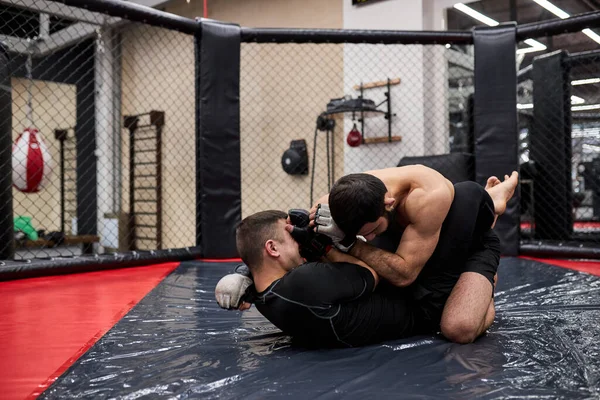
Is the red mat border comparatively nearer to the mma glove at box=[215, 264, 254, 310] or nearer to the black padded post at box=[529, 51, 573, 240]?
the black padded post at box=[529, 51, 573, 240]

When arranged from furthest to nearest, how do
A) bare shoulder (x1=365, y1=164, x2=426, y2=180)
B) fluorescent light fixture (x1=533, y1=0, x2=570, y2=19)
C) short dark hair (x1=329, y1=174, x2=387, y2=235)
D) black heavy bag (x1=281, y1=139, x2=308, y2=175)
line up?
fluorescent light fixture (x1=533, y1=0, x2=570, y2=19)
black heavy bag (x1=281, y1=139, x2=308, y2=175)
bare shoulder (x1=365, y1=164, x2=426, y2=180)
short dark hair (x1=329, y1=174, x2=387, y2=235)

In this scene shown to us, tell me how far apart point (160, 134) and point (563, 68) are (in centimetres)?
526

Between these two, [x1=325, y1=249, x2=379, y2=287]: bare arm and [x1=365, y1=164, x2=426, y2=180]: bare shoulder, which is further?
[x1=365, y1=164, x2=426, y2=180]: bare shoulder

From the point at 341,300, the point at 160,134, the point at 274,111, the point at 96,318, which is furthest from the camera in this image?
the point at 160,134

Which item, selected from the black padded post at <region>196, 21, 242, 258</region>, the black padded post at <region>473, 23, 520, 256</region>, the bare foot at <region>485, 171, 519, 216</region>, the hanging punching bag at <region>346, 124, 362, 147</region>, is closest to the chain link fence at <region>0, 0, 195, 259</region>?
the hanging punching bag at <region>346, 124, 362, 147</region>

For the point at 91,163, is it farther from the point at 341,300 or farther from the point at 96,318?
the point at 341,300

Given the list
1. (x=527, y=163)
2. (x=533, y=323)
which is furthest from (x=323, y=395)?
(x=527, y=163)

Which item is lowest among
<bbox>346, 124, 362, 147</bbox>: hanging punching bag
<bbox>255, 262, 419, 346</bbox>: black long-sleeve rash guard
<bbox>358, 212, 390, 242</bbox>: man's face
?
<bbox>255, 262, 419, 346</bbox>: black long-sleeve rash guard

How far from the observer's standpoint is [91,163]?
8297 mm

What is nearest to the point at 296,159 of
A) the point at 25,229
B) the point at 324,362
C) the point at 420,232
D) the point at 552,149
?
the point at 552,149

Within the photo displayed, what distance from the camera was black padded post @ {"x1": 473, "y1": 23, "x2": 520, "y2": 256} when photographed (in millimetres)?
3922

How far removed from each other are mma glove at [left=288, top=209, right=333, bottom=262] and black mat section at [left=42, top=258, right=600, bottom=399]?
1.13 ft

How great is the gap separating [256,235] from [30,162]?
3.58m

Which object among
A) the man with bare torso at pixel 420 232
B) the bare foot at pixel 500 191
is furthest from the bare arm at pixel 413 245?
the bare foot at pixel 500 191
